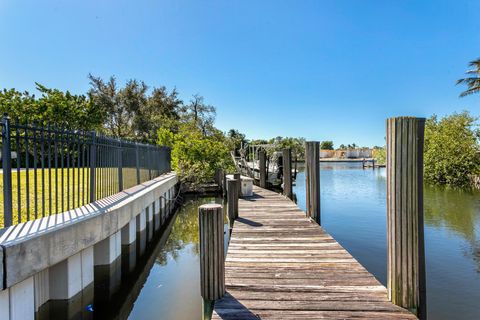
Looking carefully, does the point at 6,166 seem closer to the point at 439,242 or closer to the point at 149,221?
the point at 149,221

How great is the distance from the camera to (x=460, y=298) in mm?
5227

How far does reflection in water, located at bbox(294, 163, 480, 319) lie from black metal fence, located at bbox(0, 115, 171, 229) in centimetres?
590

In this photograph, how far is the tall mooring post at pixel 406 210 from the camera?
2883mm

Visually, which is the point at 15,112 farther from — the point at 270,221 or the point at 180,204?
the point at 270,221

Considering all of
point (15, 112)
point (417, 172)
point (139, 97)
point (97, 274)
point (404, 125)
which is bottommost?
point (97, 274)

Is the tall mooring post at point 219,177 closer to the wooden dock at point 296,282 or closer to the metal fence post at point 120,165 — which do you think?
the metal fence post at point 120,165

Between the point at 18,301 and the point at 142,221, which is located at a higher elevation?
the point at 18,301

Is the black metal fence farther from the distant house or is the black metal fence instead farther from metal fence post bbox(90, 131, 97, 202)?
the distant house

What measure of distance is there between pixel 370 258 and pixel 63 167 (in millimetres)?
6838

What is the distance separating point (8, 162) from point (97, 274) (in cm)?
288

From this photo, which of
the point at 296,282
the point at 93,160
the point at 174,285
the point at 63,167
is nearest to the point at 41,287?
the point at 63,167

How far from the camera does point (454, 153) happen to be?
23.1 m

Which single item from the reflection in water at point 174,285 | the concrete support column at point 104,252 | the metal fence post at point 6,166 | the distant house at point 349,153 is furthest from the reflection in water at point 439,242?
the distant house at point 349,153

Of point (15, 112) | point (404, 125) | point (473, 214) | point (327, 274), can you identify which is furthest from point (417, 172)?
point (15, 112)
